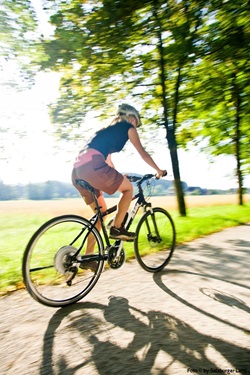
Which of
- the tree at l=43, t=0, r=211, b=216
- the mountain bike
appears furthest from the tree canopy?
the mountain bike

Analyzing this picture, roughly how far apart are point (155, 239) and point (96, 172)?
159cm

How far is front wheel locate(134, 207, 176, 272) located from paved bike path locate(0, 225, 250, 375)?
1.02 feet

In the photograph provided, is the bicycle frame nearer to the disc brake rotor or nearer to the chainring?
the chainring

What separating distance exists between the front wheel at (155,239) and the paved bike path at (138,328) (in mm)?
310

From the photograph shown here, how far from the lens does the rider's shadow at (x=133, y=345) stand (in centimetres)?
206

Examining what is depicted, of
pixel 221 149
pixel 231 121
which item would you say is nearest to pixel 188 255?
pixel 231 121

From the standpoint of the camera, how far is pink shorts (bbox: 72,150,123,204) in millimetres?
3451

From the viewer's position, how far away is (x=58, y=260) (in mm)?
3207

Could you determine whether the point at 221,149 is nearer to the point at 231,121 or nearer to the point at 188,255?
the point at 231,121

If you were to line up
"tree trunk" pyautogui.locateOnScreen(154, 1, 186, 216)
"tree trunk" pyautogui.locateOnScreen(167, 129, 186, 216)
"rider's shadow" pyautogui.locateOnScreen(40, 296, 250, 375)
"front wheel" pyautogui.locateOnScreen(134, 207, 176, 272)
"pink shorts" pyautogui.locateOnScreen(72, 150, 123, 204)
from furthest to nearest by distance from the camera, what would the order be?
"tree trunk" pyautogui.locateOnScreen(167, 129, 186, 216) < "tree trunk" pyautogui.locateOnScreen(154, 1, 186, 216) < "front wheel" pyautogui.locateOnScreen(134, 207, 176, 272) < "pink shorts" pyautogui.locateOnScreen(72, 150, 123, 204) < "rider's shadow" pyautogui.locateOnScreen(40, 296, 250, 375)

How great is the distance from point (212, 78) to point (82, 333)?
31.3 feet

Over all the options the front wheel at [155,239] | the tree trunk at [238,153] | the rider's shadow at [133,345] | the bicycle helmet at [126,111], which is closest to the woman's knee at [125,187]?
the front wheel at [155,239]

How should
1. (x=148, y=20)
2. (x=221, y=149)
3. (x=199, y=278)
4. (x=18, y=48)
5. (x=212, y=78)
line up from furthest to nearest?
(x=221, y=149) < (x=212, y=78) < (x=18, y=48) < (x=148, y=20) < (x=199, y=278)

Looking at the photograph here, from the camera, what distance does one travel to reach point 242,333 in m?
2.42
